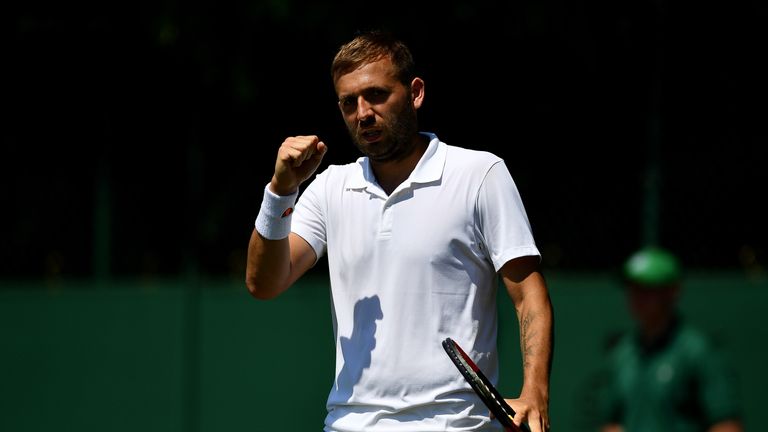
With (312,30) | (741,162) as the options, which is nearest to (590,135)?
(741,162)

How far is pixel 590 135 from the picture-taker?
8.09 m

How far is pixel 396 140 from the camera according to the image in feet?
12.2

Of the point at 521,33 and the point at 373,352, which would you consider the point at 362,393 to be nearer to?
the point at 373,352

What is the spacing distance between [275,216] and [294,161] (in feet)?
0.61

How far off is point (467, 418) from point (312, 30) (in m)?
4.99

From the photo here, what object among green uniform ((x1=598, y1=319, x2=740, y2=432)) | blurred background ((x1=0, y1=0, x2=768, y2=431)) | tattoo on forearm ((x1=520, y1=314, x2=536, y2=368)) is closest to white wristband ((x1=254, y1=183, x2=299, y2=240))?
tattoo on forearm ((x1=520, y1=314, x2=536, y2=368))

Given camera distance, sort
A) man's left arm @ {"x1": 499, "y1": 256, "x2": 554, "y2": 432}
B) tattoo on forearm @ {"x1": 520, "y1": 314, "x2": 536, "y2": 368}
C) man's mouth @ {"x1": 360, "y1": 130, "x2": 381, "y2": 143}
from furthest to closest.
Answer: man's mouth @ {"x1": 360, "y1": 130, "x2": 381, "y2": 143}
tattoo on forearm @ {"x1": 520, "y1": 314, "x2": 536, "y2": 368}
man's left arm @ {"x1": 499, "y1": 256, "x2": 554, "y2": 432}

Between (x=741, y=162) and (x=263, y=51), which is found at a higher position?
(x=263, y=51)

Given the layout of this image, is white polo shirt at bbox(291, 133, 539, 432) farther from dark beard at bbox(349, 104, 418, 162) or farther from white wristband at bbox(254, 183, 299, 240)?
white wristband at bbox(254, 183, 299, 240)

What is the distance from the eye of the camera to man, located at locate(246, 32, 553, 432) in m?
3.51

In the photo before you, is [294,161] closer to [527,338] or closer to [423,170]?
[423,170]

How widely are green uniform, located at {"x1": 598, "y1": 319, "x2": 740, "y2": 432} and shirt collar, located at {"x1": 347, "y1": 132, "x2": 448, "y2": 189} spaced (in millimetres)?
828

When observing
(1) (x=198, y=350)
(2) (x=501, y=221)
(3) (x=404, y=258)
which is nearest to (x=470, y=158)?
(2) (x=501, y=221)

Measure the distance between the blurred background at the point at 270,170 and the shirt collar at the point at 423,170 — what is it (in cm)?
403
